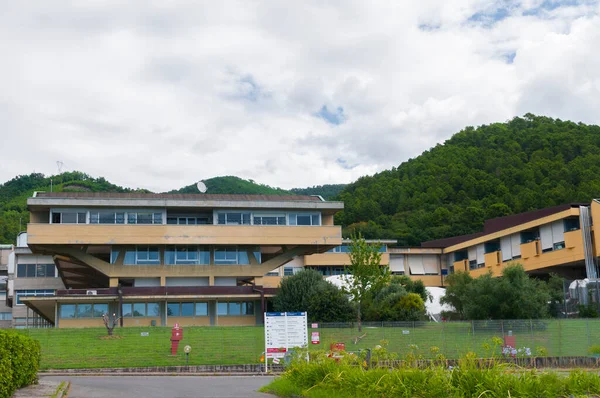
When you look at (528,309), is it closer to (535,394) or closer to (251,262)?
(251,262)

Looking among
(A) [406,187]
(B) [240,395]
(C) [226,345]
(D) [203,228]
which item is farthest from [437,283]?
(B) [240,395]

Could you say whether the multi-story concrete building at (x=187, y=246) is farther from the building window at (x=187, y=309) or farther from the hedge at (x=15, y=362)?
the hedge at (x=15, y=362)

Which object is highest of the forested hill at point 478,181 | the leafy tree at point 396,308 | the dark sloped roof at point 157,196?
the forested hill at point 478,181

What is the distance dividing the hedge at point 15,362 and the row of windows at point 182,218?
35.8 metres

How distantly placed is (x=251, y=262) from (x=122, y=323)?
11.0 m

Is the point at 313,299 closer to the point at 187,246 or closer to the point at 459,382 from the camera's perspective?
the point at 187,246

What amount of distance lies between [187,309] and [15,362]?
127 feet

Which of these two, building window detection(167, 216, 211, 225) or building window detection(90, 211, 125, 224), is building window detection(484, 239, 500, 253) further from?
building window detection(90, 211, 125, 224)

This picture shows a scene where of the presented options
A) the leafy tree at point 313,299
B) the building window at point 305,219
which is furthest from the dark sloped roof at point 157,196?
the leafy tree at point 313,299

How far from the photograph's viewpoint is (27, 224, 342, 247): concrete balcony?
51812 millimetres

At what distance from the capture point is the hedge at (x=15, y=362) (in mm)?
13831

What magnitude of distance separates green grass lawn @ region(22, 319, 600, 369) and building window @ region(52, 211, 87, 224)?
17695 millimetres

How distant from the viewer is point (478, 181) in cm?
10100

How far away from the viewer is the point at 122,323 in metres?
51.2
